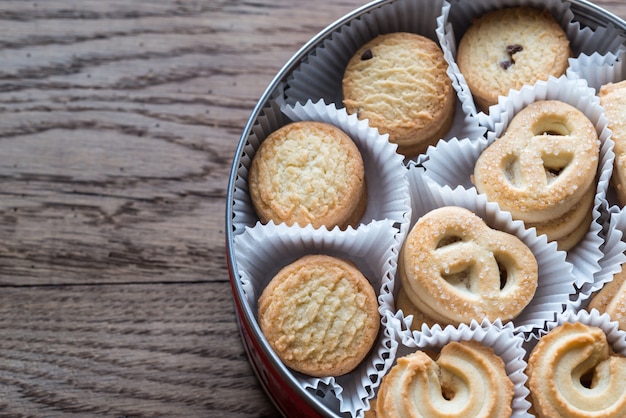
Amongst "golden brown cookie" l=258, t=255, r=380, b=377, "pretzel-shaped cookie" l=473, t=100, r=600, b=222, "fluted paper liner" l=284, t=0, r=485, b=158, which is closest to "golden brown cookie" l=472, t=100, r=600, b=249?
"pretzel-shaped cookie" l=473, t=100, r=600, b=222

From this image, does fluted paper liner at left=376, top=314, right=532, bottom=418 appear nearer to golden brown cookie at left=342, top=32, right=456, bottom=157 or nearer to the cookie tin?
the cookie tin

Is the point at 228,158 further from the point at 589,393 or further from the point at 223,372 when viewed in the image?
the point at 589,393

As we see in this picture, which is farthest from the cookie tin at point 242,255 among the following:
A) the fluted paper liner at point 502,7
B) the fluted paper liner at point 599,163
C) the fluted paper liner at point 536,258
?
the fluted paper liner at point 536,258

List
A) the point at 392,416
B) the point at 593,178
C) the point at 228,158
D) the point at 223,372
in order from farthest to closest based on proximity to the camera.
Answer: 1. the point at 228,158
2. the point at 223,372
3. the point at 593,178
4. the point at 392,416

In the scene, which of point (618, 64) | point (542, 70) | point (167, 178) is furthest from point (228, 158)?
point (618, 64)

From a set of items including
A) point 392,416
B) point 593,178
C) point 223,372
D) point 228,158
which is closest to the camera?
point 392,416

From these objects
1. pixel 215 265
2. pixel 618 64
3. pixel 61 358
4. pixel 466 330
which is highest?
pixel 618 64

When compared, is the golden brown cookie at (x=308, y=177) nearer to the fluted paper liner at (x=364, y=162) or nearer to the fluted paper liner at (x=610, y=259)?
the fluted paper liner at (x=364, y=162)
